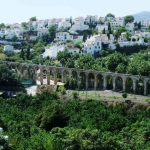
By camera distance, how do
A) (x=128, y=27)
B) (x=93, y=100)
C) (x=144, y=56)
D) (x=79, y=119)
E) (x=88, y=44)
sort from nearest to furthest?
(x=79, y=119) → (x=93, y=100) → (x=144, y=56) → (x=88, y=44) → (x=128, y=27)

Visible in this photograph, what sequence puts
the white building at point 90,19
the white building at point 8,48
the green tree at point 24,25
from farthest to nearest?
the green tree at point 24,25
the white building at point 90,19
the white building at point 8,48

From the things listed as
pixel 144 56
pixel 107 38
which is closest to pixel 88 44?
pixel 107 38

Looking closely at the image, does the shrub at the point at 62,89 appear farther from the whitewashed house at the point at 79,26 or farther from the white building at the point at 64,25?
the white building at the point at 64,25

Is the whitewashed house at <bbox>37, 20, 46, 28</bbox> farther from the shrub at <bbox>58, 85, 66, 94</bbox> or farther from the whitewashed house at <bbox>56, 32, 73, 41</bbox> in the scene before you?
the shrub at <bbox>58, 85, 66, 94</bbox>

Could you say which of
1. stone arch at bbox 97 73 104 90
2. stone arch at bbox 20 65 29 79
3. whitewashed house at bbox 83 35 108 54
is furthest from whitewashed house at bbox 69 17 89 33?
stone arch at bbox 97 73 104 90

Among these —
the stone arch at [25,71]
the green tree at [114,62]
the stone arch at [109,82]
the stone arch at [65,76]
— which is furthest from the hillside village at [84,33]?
the stone arch at [109,82]

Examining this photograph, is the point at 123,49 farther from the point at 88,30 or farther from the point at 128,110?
the point at 128,110
